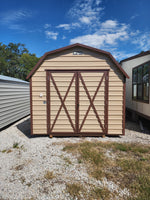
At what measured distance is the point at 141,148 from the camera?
462cm

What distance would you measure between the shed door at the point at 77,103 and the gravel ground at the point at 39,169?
1.69 ft

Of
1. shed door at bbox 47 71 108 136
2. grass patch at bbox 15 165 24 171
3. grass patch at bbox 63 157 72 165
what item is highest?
shed door at bbox 47 71 108 136

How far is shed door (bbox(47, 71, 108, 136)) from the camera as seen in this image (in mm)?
5609

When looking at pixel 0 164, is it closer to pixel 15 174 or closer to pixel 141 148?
pixel 15 174

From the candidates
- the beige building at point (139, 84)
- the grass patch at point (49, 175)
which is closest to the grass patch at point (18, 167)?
the grass patch at point (49, 175)

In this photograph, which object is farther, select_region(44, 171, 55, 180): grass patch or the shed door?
the shed door

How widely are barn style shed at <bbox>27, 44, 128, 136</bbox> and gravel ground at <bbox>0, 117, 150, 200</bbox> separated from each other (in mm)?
558

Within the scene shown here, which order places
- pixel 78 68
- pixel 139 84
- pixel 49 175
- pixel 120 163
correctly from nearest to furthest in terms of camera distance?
1. pixel 49 175
2. pixel 120 163
3. pixel 78 68
4. pixel 139 84

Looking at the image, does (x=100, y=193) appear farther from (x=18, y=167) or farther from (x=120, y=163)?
(x=18, y=167)

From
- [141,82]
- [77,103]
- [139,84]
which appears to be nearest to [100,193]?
[77,103]

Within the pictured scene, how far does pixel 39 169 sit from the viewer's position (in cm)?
344

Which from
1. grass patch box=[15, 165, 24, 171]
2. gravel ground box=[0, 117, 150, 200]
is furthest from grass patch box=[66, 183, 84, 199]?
grass patch box=[15, 165, 24, 171]

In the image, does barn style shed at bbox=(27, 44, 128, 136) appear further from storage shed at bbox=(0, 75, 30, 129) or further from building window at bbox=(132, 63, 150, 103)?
storage shed at bbox=(0, 75, 30, 129)

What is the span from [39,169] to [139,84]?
23.1 feet
